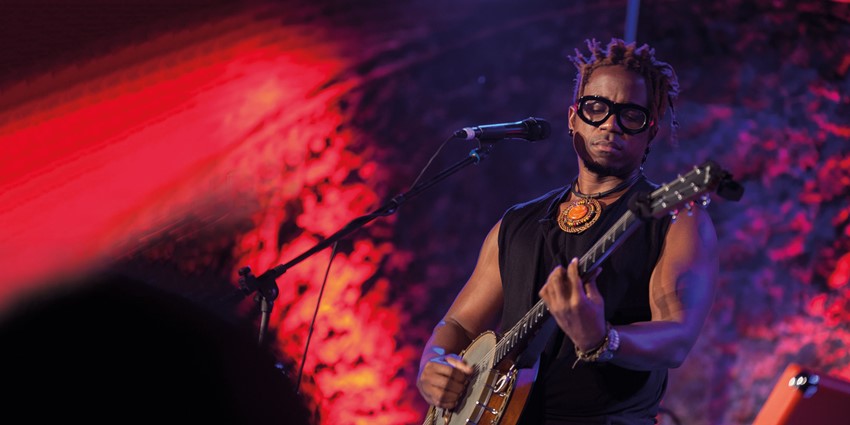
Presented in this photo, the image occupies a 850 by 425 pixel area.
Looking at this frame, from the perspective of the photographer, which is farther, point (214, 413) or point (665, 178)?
point (665, 178)

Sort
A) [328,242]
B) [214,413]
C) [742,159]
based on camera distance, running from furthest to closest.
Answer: [742,159] → [328,242] → [214,413]

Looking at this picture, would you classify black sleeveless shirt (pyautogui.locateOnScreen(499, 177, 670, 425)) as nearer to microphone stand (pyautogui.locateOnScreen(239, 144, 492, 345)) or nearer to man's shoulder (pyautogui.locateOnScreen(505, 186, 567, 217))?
man's shoulder (pyautogui.locateOnScreen(505, 186, 567, 217))

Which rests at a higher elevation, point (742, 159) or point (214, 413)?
point (742, 159)

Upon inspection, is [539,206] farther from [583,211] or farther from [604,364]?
[604,364]

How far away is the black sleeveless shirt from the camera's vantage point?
2.48 metres

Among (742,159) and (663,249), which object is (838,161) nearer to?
(742,159)

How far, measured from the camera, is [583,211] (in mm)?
2748

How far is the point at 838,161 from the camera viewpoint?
468cm

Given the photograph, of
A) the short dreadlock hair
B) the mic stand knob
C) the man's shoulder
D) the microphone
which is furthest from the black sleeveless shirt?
the mic stand knob

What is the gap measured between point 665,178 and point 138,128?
2.75m

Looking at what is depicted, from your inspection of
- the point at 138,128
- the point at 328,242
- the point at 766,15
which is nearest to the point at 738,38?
the point at 766,15

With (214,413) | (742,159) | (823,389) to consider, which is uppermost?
(742,159)

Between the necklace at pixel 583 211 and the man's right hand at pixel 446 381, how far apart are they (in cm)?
53

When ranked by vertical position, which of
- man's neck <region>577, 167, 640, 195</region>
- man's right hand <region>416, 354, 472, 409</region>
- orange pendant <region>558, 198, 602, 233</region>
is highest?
man's neck <region>577, 167, 640, 195</region>
